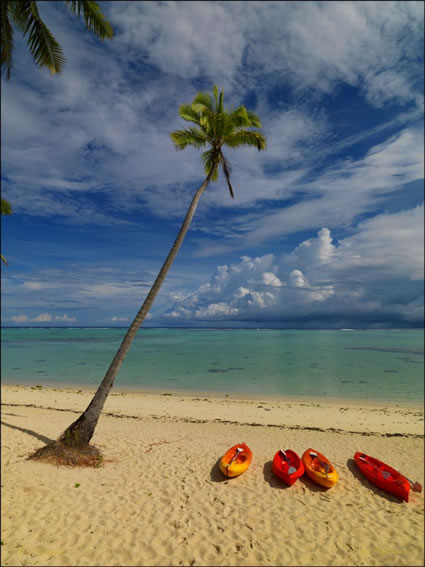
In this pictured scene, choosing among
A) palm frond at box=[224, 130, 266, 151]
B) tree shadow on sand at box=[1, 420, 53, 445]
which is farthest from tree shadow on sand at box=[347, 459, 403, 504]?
palm frond at box=[224, 130, 266, 151]

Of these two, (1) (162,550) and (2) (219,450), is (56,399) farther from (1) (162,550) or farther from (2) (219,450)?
(1) (162,550)

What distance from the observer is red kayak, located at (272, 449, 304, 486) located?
352 inches

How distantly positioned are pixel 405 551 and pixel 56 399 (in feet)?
71.0

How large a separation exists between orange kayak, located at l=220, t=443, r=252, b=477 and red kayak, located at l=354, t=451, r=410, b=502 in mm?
3578

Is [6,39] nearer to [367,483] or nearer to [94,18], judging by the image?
[94,18]

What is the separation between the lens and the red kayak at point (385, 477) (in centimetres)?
844

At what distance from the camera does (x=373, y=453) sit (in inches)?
476

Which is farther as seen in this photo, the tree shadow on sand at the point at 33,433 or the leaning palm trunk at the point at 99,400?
the tree shadow on sand at the point at 33,433

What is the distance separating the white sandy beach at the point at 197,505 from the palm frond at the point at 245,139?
11.8 m

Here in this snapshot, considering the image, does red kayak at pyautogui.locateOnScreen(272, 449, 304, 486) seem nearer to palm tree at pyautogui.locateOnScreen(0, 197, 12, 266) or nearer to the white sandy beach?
the white sandy beach

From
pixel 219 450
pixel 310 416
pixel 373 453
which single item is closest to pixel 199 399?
pixel 310 416

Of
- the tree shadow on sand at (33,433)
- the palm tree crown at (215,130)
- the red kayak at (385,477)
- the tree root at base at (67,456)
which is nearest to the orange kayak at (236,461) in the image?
the red kayak at (385,477)

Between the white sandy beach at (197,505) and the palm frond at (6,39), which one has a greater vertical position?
the palm frond at (6,39)

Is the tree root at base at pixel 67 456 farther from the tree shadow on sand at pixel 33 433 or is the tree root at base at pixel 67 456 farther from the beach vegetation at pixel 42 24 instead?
the beach vegetation at pixel 42 24
